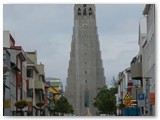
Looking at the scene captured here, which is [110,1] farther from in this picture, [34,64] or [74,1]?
[34,64]

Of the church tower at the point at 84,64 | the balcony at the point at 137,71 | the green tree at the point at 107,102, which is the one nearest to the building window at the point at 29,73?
the balcony at the point at 137,71

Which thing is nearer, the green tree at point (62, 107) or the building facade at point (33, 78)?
the building facade at point (33, 78)

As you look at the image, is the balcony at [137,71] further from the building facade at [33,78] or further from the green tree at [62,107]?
the green tree at [62,107]

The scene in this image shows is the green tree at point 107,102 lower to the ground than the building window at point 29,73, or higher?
lower

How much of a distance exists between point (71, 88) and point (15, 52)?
110111 mm

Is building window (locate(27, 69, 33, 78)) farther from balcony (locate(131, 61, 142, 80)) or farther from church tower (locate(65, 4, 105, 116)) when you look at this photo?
church tower (locate(65, 4, 105, 116))

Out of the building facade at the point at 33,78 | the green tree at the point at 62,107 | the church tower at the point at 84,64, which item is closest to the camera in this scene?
the building facade at the point at 33,78

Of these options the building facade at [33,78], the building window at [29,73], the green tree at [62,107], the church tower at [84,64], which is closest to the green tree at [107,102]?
the green tree at [62,107]

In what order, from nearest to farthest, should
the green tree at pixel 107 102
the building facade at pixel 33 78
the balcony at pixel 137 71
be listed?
the balcony at pixel 137 71, the building facade at pixel 33 78, the green tree at pixel 107 102

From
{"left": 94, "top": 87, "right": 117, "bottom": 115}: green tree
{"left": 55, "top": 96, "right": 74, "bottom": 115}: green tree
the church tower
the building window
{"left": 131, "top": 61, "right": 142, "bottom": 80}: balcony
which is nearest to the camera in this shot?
{"left": 131, "top": 61, "right": 142, "bottom": 80}: balcony

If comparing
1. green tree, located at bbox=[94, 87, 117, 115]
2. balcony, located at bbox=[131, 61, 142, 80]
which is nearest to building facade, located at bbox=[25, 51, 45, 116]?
balcony, located at bbox=[131, 61, 142, 80]

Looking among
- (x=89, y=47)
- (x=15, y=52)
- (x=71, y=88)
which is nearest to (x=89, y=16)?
(x=89, y=47)

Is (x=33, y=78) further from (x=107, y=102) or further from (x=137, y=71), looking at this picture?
(x=107, y=102)

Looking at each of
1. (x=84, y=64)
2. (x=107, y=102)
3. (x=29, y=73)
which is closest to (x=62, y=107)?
(x=107, y=102)
